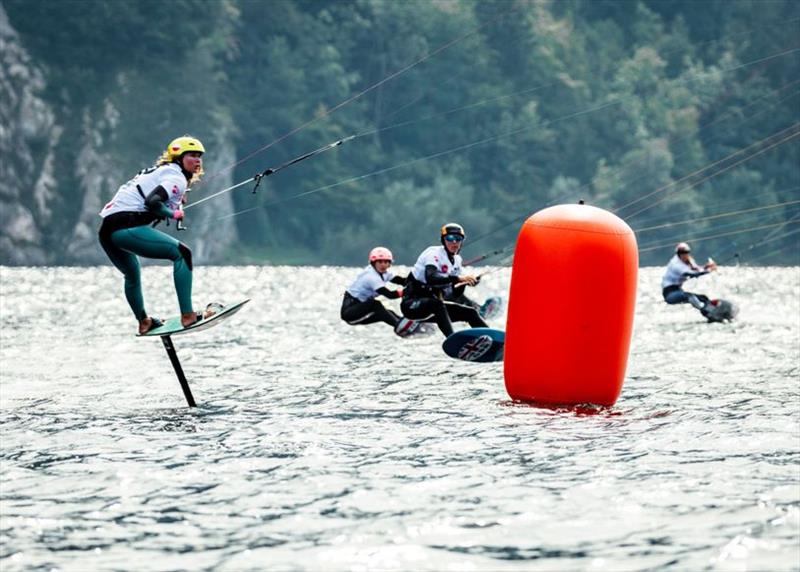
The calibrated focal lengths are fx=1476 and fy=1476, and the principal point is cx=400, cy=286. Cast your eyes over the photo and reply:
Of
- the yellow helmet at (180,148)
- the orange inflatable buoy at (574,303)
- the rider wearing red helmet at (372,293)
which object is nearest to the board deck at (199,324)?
the yellow helmet at (180,148)

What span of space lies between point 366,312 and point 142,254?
8.67 metres

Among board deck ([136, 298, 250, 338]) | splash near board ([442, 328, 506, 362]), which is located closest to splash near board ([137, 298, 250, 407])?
board deck ([136, 298, 250, 338])

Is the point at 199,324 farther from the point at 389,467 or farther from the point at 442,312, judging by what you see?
the point at 442,312

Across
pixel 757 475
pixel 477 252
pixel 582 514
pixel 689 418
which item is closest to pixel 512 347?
pixel 689 418

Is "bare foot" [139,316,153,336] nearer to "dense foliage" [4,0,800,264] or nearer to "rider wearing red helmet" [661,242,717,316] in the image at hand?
"rider wearing red helmet" [661,242,717,316]

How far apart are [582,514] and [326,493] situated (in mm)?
1821

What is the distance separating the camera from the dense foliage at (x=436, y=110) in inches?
3728

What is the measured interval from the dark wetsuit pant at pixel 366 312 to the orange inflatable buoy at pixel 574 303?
7972 millimetres

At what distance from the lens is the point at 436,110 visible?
105 meters

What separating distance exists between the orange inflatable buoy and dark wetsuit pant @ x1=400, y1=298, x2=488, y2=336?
5.47 metres

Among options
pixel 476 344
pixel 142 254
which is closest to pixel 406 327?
pixel 476 344

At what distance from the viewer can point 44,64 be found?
294ft

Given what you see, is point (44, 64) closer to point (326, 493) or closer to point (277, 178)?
point (277, 178)

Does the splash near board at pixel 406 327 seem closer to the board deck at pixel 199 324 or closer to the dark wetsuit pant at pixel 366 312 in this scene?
the dark wetsuit pant at pixel 366 312
